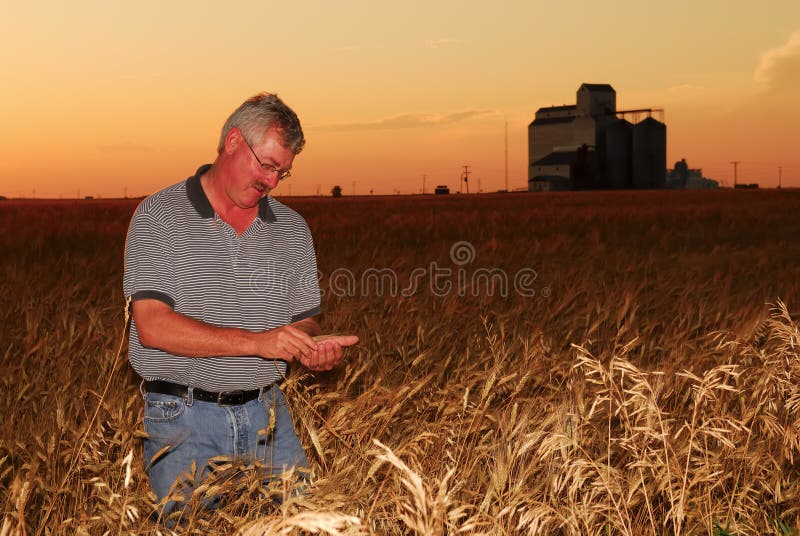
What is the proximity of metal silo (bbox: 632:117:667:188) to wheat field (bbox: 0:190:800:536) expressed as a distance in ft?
255

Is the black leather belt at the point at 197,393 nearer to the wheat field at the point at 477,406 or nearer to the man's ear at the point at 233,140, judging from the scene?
the wheat field at the point at 477,406

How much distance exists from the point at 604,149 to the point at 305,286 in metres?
86.8

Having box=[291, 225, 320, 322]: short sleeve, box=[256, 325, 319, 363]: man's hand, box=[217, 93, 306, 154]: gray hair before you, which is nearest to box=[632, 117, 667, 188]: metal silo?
box=[291, 225, 320, 322]: short sleeve

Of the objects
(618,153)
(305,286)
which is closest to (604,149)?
(618,153)

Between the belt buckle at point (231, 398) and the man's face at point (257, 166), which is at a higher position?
the man's face at point (257, 166)

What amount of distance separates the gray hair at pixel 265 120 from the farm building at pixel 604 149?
84.1 meters

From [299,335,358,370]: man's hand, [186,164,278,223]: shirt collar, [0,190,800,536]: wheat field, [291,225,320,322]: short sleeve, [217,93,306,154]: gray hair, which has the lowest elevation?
[0,190,800,536]: wheat field

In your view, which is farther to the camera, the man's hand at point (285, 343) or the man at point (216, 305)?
the man at point (216, 305)

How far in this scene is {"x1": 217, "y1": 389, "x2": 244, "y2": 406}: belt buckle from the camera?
233cm

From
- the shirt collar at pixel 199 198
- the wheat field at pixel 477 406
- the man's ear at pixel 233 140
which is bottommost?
the wheat field at pixel 477 406

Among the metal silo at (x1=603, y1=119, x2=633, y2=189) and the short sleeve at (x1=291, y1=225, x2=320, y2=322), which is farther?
the metal silo at (x1=603, y1=119, x2=633, y2=189)

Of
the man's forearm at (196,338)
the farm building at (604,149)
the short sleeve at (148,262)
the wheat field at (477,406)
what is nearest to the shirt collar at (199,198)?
the short sleeve at (148,262)

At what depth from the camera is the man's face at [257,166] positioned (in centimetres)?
225

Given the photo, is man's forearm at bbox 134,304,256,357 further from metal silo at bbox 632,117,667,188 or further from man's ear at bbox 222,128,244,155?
metal silo at bbox 632,117,667,188
